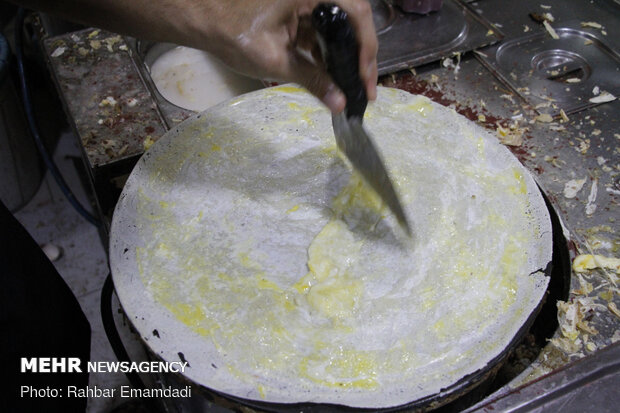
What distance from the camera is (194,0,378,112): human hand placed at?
1.09 meters

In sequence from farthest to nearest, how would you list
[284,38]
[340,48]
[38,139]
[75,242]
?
1. [75,242]
2. [38,139]
3. [284,38]
4. [340,48]

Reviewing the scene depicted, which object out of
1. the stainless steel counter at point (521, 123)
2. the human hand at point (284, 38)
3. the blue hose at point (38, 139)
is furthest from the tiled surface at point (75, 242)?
the human hand at point (284, 38)

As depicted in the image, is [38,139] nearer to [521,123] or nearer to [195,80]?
[195,80]

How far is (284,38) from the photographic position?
1124 mm

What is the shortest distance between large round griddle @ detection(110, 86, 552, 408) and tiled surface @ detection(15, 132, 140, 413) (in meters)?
1.13

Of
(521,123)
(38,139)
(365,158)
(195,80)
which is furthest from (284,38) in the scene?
(38,139)

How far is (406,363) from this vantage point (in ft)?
3.48

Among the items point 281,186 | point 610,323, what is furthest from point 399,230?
point 610,323

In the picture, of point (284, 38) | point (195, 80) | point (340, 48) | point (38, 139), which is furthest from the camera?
point (38, 139)

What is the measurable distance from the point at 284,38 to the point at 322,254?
1.56 ft

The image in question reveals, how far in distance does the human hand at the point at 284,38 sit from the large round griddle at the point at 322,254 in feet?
1.11

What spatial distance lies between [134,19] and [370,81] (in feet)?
1.70

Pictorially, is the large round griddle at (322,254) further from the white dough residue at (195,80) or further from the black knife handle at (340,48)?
the white dough residue at (195,80)

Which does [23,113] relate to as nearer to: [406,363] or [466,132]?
[466,132]
